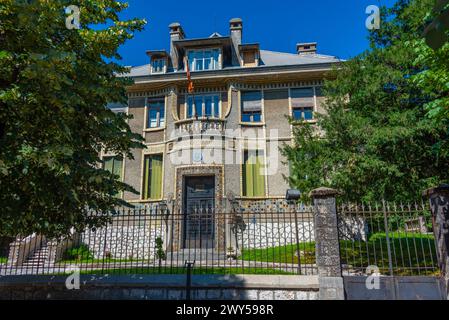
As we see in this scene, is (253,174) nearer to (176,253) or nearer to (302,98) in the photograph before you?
(302,98)

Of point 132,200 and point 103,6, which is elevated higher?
point 103,6

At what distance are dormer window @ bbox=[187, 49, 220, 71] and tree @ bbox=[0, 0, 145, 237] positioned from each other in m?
12.9

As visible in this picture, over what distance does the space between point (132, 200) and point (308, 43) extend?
48.9 feet

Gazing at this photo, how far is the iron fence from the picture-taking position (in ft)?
28.6

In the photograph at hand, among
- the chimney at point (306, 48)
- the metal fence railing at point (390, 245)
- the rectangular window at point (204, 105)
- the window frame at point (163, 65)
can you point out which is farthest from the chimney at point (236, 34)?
the metal fence railing at point (390, 245)

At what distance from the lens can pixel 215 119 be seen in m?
18.2

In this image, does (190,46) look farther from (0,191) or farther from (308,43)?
(0,191)

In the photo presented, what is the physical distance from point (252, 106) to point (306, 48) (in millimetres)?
6946

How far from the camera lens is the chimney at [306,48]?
23078 mm

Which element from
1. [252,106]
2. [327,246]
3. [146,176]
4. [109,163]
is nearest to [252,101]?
[252,106]

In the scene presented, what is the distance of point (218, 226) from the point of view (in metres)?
16.0

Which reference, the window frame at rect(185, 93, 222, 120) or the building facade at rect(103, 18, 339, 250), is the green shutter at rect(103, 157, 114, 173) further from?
the window frame at rect(185, 93, 222, 120)

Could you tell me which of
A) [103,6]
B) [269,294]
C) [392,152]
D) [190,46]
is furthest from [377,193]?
[190,46]

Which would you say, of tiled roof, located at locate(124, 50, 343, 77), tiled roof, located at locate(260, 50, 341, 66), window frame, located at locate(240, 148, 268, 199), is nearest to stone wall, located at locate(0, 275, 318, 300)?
window frame, located at locate(240, 148, 268, 199)
